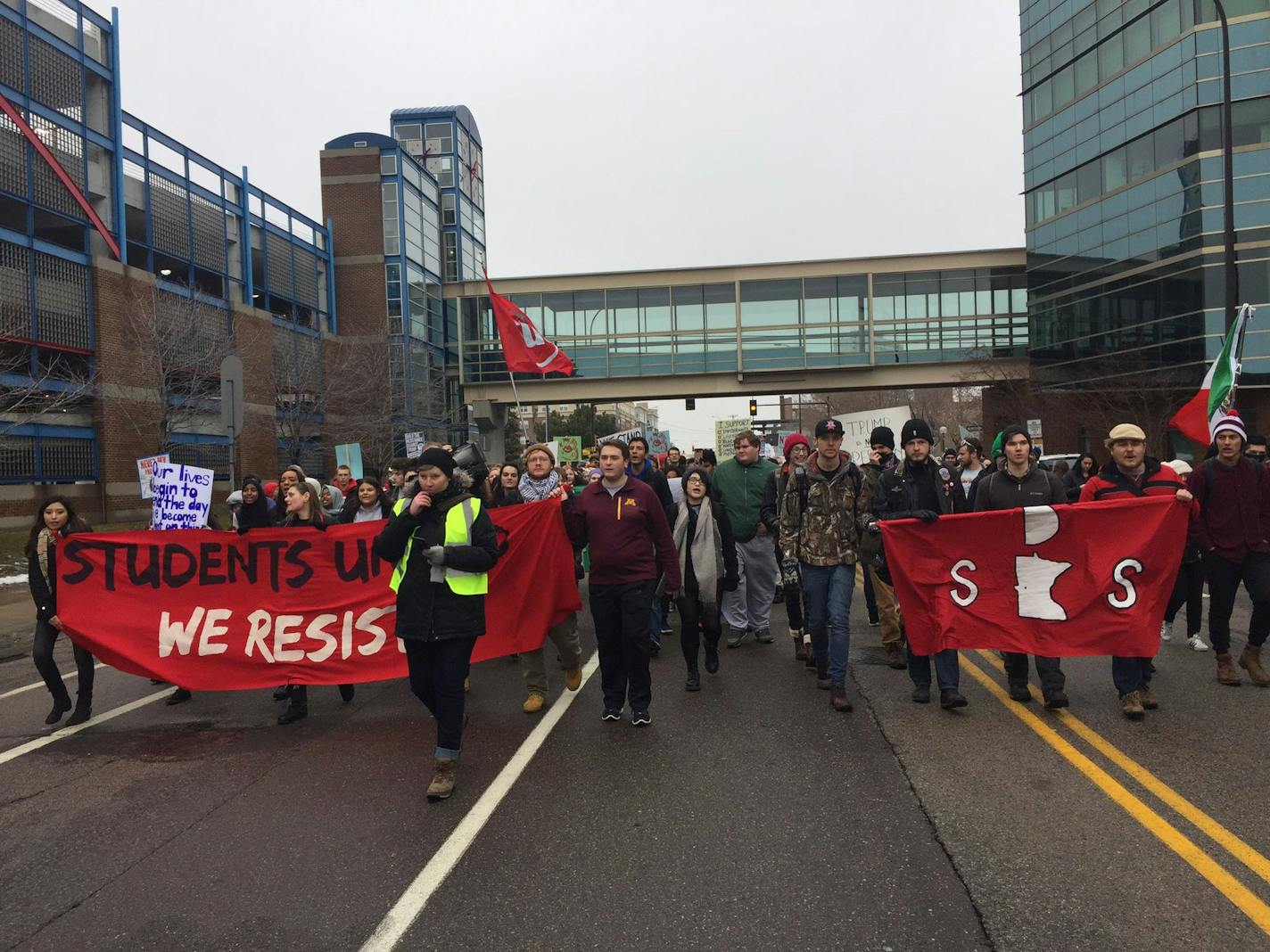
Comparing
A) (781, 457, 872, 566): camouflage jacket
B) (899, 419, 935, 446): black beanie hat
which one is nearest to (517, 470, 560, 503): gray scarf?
(781, 457, 872, 566): camouflage jacket

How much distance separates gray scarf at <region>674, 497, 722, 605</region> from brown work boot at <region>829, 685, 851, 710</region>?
117 centimetres

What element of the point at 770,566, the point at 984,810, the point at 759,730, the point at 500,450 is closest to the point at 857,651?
the point at 770,566

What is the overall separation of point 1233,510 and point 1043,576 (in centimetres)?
157

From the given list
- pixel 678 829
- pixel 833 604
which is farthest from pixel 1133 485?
pixel 678 829

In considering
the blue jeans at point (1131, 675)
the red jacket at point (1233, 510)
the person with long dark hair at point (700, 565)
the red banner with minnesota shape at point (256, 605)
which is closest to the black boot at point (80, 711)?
the red banner with minnesota shape at point (256, 605)

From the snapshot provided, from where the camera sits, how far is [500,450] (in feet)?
142

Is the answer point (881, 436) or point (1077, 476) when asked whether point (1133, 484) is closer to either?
point (881, 436)

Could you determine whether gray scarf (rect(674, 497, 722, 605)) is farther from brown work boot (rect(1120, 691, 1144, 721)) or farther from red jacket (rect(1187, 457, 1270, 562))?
red jacket (rect(1187, 457, 1270, 562))

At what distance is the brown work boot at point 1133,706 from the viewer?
217 inches

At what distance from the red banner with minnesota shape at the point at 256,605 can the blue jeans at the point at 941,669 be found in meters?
2.62

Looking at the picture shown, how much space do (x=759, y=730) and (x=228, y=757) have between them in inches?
131

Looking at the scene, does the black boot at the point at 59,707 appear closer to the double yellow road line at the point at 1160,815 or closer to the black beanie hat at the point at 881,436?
the black beanie hat at the point at 881,436

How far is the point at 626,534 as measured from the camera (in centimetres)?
575

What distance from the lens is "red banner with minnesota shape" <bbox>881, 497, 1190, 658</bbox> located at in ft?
19.1
